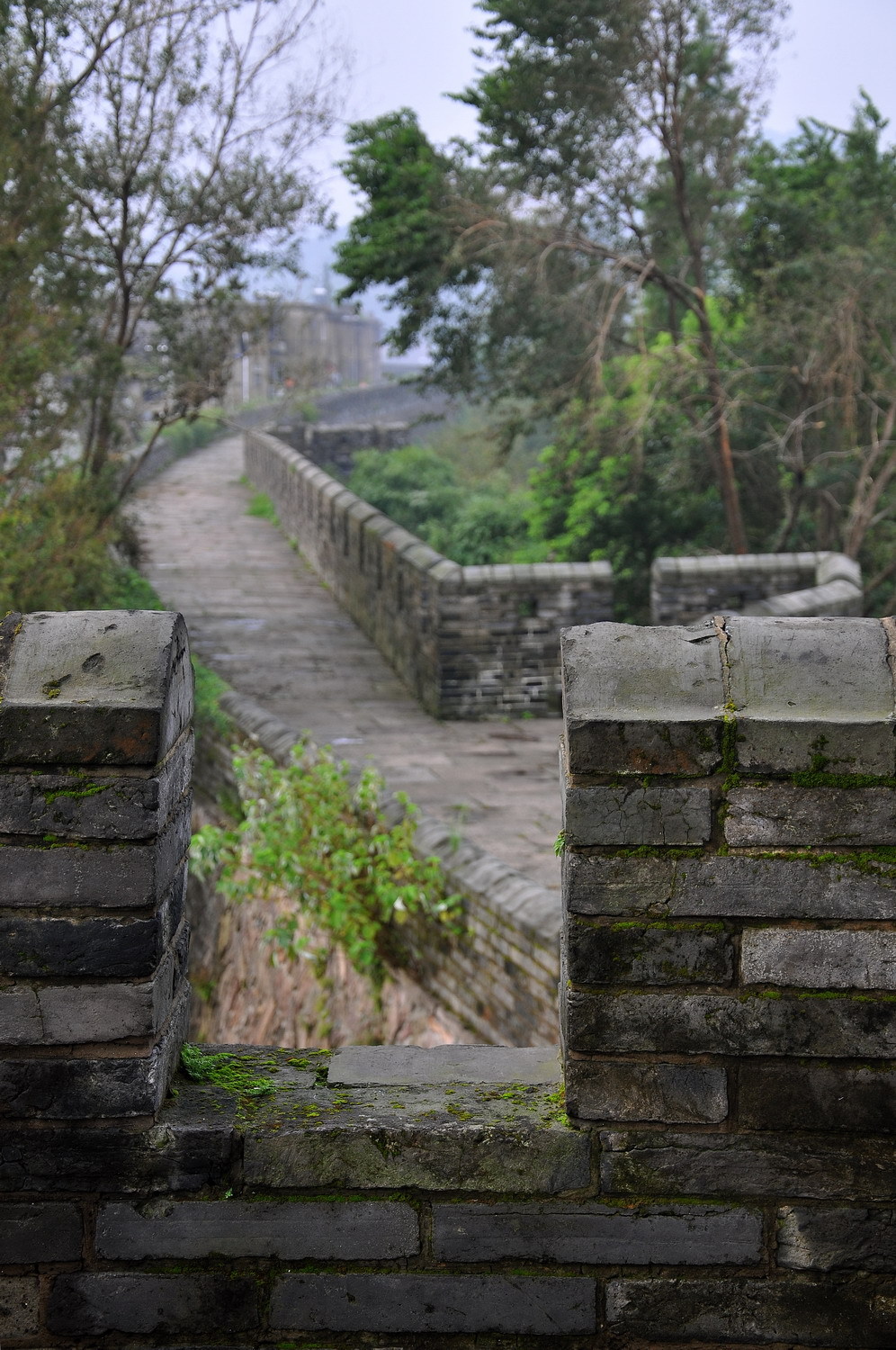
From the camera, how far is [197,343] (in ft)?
42.0

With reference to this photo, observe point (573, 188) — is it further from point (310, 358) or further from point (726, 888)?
point (310, 358)

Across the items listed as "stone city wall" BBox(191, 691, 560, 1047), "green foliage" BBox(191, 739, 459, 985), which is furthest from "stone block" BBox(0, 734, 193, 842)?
"green foliage" BBox(191, 739, 459, 985)

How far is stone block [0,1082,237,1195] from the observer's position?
223 centimetres

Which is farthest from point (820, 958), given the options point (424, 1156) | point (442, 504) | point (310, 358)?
point (310, 358)

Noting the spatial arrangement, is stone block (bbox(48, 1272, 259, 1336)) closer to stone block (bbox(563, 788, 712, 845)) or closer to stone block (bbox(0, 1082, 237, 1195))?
stone block (bbox(0, 1082, 237, 1195))

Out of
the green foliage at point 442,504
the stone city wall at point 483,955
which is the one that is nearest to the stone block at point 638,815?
the stone city wall at point 483,955

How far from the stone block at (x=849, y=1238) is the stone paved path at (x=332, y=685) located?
3.80 meters

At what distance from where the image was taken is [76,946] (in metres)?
2.18

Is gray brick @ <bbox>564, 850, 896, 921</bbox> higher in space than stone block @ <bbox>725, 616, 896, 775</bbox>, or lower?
lower

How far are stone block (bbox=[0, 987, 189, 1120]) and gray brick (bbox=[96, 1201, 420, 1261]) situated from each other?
0.61 ft

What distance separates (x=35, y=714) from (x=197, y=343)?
37.0 feet

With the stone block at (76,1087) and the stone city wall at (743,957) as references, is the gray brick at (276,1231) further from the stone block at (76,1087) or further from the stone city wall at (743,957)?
the stone city wall at (743,957)

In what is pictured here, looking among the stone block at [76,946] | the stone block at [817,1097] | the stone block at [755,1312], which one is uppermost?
the stone block at [76,946]

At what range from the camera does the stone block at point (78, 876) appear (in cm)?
217
